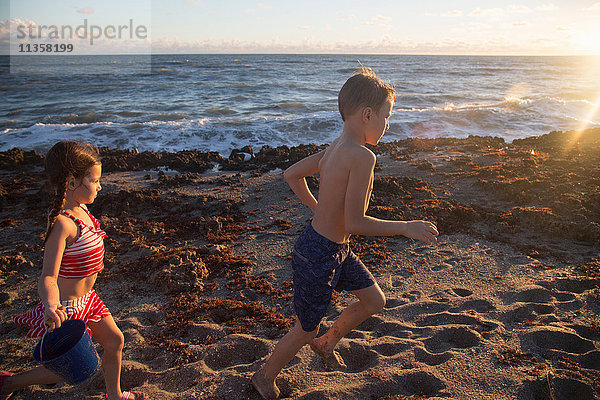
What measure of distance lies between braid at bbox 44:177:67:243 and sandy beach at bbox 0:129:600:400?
126 centimetres

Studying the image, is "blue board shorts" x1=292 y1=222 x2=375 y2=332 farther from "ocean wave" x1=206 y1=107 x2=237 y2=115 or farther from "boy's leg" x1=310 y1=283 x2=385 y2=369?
"ocean wave" x1=206 y1=107 x2=237 y2=115

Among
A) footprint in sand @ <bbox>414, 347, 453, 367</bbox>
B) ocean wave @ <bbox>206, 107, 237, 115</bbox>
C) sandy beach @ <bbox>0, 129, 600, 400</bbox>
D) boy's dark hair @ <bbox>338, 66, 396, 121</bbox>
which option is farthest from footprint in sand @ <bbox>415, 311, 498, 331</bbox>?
ocean wave @ <bbox>206, 107, 237, 115</bbox>

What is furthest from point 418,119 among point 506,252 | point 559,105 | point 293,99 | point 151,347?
point 151,347

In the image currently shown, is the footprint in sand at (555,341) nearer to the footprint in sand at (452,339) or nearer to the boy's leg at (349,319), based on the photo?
the footprint in sand at (452,339)

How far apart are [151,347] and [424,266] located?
110 inches

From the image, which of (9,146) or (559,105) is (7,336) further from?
(559,105)

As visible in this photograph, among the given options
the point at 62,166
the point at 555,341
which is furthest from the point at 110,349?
the point at 555,341

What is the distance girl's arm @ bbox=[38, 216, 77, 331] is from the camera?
1.73m

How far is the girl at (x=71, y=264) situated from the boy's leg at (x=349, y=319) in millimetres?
1239

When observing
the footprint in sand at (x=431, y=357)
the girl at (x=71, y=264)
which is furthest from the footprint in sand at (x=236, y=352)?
the footprint in sand at (x=431, y=357)

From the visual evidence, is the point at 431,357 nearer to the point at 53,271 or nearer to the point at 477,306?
the point at 477,306

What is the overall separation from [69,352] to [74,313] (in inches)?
8.8

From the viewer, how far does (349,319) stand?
2438 mm

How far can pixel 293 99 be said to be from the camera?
65.3 ft
